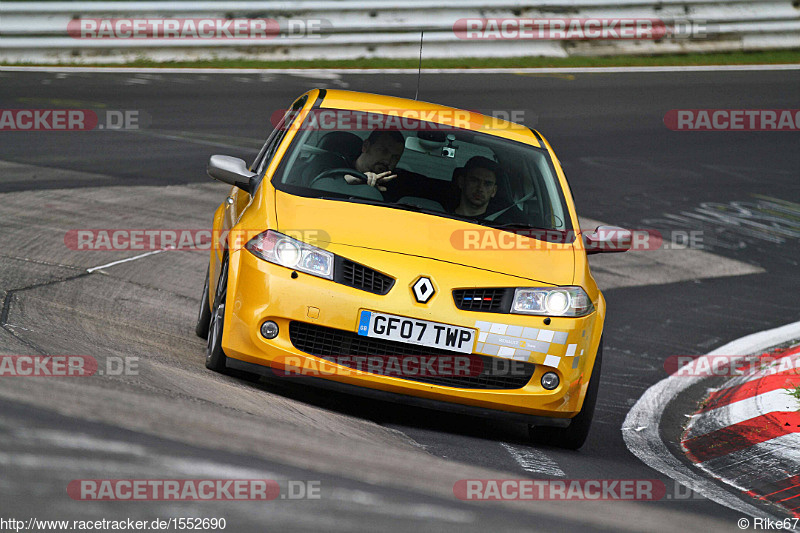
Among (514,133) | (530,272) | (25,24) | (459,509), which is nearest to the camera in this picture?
(459,509)

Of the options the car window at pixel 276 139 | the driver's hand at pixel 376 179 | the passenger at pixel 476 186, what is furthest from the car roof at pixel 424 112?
the driver's hand at pixel 376 179

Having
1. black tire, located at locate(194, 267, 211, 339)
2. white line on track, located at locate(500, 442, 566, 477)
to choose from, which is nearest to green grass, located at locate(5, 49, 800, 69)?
black tire, located at locate(194, 267, 211, 339)

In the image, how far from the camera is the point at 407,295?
5133 mm

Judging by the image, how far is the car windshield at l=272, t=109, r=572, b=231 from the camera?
6081 mm

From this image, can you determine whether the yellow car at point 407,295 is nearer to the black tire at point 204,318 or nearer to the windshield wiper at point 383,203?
the windshield wiper at point 383,203

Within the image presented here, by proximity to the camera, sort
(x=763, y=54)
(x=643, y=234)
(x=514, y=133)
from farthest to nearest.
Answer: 1. (x=763, y=54)
2. (x=643, y=234)
3. (x=514, y=133)

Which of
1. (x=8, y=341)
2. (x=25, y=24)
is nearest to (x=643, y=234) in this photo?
(x=8, y=341)

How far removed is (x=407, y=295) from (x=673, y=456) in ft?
5.94

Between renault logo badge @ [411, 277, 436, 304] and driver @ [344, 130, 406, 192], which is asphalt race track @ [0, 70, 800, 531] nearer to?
renault logo badge @ [411, 277, 436, 304]

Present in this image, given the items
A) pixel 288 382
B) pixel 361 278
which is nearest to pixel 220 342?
pixel 288 382

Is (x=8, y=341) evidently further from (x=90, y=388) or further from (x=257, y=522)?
(x=257, y=522)

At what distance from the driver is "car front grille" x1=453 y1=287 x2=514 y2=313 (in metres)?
1.19

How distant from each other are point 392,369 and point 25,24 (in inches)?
576

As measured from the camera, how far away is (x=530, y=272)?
547cm
